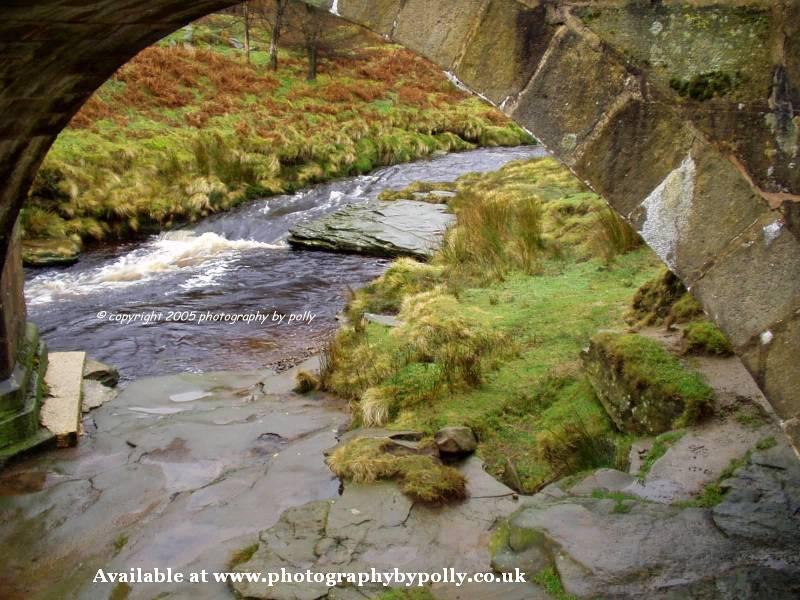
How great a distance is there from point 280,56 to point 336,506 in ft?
73.1

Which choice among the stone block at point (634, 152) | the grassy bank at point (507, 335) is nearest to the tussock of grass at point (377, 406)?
the grassy bank at point (507, 335)

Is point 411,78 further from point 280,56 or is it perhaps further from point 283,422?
point 283,422

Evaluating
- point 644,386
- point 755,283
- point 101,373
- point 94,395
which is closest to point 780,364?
point 755,283

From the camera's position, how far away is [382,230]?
11898 millimetres

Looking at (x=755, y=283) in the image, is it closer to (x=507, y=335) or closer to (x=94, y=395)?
(x=507, y=335)

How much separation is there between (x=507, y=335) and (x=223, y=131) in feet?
40.8

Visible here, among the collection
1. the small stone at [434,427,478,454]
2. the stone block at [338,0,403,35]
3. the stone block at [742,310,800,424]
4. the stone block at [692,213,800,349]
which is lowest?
the small stone at [434,427,478,454]

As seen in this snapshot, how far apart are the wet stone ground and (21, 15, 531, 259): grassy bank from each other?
604 centimetres

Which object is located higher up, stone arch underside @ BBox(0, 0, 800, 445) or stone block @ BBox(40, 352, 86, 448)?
stone arch underside @ BBox(0, 0, 800, 445)

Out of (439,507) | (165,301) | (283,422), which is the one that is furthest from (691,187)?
(165,301)

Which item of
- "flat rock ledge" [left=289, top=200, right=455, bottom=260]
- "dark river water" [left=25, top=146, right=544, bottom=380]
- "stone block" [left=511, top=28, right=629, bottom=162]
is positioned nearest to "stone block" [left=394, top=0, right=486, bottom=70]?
"stone block" [left=511, top=28, right=629, bottom=162]

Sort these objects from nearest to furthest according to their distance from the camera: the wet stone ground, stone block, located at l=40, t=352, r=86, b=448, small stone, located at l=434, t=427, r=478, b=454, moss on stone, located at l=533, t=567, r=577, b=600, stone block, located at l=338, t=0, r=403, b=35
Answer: stone block, located at l=338, t=0, r=403, b=35 → moss on stone, located at l=533, t=567, r=577, b=600 → the wet stone ground → small stone, located at l=434, t=427, r=478, b=454 → stone block, located at l=40, t=352, r=86, b=448

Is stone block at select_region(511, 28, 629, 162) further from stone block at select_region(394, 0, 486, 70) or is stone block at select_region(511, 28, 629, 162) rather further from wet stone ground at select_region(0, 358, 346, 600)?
wet stone ground at select_region(0, 358, 346, 600)

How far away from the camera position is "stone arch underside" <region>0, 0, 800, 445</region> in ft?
7.07
